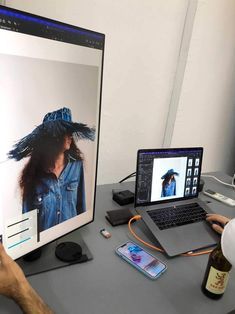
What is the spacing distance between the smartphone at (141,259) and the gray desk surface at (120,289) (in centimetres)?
1

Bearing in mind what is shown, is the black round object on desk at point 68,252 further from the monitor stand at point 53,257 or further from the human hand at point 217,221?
the human hand at point 217,221

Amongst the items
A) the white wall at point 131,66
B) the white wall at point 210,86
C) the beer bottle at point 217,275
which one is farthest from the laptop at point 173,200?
the white wall at point 210,86

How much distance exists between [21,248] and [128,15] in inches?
45.7

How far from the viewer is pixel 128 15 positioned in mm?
1323

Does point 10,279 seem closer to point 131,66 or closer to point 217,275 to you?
point 217,275

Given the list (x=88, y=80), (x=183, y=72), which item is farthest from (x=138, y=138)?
(x=88, y=80)

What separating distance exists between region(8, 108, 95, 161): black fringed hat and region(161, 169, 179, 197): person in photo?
41cm

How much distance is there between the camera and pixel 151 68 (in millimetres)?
1503

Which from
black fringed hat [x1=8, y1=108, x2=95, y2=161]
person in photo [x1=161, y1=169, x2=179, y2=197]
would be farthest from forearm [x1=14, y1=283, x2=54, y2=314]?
person in photo [x1=161, y1=169, x2=179, y2=197]

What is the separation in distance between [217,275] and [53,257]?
432mm

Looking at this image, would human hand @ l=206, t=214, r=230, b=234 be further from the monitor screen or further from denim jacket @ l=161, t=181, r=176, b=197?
the monitor screen

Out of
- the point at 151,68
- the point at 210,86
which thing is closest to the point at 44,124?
the point at 151,68

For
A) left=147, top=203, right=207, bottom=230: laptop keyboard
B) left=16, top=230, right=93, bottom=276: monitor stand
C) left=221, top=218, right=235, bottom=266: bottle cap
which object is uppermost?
left=221, top=218, right=235, bottom=266: bottle cap

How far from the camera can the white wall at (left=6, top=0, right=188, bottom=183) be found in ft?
4.13
